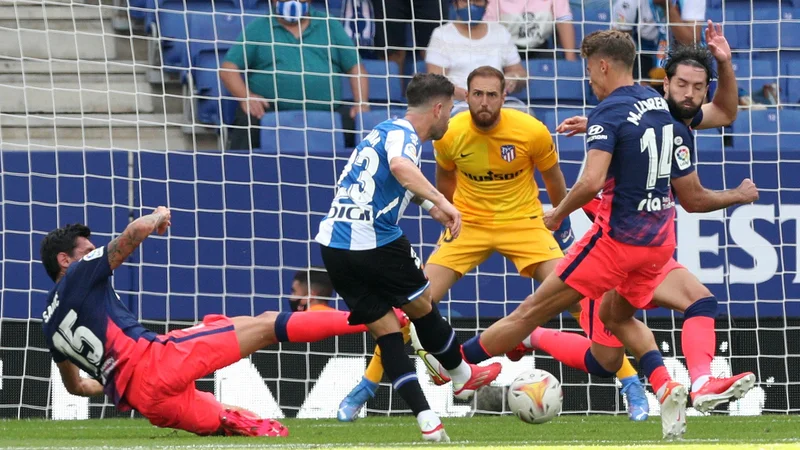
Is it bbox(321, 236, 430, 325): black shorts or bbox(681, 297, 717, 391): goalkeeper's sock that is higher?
bbox(321, 236, 430, 325): black shorts

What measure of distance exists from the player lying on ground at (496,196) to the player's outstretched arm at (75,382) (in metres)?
1.43

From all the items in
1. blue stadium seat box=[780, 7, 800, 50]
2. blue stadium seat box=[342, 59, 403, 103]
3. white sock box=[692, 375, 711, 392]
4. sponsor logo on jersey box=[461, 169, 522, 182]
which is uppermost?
blue stadium seat box=[780, 7, 800, 50]

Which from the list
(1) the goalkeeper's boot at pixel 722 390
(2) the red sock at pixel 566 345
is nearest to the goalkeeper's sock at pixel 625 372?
(2) the red sock at pixel 566 345

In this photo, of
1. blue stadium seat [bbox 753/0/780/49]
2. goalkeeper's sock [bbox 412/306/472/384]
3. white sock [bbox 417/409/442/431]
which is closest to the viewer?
white sock [bbox 417/409/442/431]

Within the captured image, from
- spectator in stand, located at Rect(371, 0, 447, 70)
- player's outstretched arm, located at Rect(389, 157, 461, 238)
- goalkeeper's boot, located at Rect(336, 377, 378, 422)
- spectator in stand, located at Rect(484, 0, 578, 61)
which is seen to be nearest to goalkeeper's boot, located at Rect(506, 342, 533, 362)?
goalkeeper's boot, located at Rect(336, 377, 378, 422)

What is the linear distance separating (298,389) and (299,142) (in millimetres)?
1741

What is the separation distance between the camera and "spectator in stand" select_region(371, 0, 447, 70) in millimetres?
9508

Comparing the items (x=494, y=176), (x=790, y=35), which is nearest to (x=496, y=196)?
(x=494, y=176)

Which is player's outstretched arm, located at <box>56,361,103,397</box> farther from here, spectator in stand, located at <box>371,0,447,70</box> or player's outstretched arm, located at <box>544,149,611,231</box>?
spectator in stand, located at <box>371,0,447,70</box>

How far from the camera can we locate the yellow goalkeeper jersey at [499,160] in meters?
7.49

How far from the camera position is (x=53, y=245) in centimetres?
625

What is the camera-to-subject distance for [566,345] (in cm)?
732

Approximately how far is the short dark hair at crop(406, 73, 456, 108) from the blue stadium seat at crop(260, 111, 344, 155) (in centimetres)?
270

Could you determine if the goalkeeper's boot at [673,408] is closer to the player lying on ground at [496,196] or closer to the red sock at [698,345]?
the red sock at [698,345]
